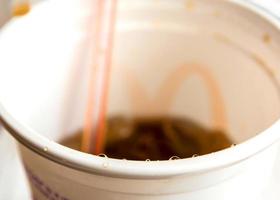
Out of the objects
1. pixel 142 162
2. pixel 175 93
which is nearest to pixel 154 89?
pixel 175 93

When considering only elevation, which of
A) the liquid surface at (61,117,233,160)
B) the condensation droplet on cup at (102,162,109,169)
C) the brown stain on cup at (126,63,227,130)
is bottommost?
the liquid surface at (61,117,233,160)

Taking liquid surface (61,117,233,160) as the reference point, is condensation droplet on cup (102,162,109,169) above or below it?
above

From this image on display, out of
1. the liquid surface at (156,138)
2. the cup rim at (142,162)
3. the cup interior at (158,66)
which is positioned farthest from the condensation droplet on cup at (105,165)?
the liquid surface at (156,138)

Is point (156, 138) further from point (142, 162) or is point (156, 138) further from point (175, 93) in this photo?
point (142, 162)

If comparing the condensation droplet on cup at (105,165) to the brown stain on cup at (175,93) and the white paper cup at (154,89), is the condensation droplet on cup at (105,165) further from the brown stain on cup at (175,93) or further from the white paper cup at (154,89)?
the brown stain on cup at (175,93)

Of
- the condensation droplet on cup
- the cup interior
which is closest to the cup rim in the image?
the condensation droplet on cup

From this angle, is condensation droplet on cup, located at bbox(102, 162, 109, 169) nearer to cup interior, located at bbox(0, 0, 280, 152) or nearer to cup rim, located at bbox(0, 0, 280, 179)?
cup rim, located at bbox(0, 0, 280, 179)
